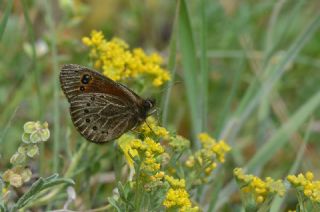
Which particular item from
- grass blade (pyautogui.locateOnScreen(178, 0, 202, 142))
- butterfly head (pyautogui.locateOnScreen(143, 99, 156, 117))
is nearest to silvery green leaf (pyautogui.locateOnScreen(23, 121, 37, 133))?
butterfly head (pyautogui.locateOnScreen(143, 99, 156, 117))

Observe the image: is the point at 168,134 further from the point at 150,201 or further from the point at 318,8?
the point at 318,8

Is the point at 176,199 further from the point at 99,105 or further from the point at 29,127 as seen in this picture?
the point at 99,105

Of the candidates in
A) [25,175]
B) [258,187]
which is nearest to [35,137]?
[25,175]

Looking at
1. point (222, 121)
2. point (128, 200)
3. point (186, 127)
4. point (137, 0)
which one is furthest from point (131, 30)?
point (128, 200)

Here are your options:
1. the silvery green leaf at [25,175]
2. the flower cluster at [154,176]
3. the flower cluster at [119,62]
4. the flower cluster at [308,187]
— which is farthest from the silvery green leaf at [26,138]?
the flower cluster at [308,187]

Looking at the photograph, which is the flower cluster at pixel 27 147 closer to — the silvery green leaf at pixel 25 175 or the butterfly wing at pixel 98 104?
the silvery green leaf at pixel 25 175

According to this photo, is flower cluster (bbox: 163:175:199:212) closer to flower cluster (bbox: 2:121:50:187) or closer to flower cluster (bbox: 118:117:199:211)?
flower cluster (bbox: 118:117:199:211)

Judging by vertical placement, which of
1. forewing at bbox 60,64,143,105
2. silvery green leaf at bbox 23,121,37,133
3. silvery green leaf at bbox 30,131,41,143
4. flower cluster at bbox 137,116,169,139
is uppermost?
forewing at bbox 60,64,143,105
